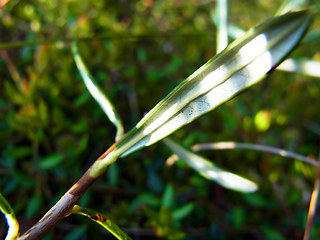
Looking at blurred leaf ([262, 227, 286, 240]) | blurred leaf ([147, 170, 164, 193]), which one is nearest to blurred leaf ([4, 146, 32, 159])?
blurred leaf ([147, 170, 164, 193])

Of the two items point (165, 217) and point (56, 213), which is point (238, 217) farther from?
point (56, 213)

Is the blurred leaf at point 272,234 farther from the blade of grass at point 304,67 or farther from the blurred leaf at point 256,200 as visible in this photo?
the blade of grass at point 304,67

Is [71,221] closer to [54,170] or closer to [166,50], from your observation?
[54,170]

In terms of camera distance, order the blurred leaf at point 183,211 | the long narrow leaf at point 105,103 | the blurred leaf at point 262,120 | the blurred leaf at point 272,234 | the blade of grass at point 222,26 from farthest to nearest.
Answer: the blurred leaf at point 262,120 → the blurred leaf at point 272,234 → the blurred leaf at point 183,211 → the blade of grass at point 222,26 → the long narrow leaf at point 105,103

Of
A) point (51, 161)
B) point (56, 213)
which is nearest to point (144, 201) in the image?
point (51, 161)

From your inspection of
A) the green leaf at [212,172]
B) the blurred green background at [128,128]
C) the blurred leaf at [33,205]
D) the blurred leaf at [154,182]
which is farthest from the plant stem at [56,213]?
the blurred leaf at [154,182]

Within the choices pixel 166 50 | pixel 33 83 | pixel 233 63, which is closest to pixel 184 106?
pixel 233 63
